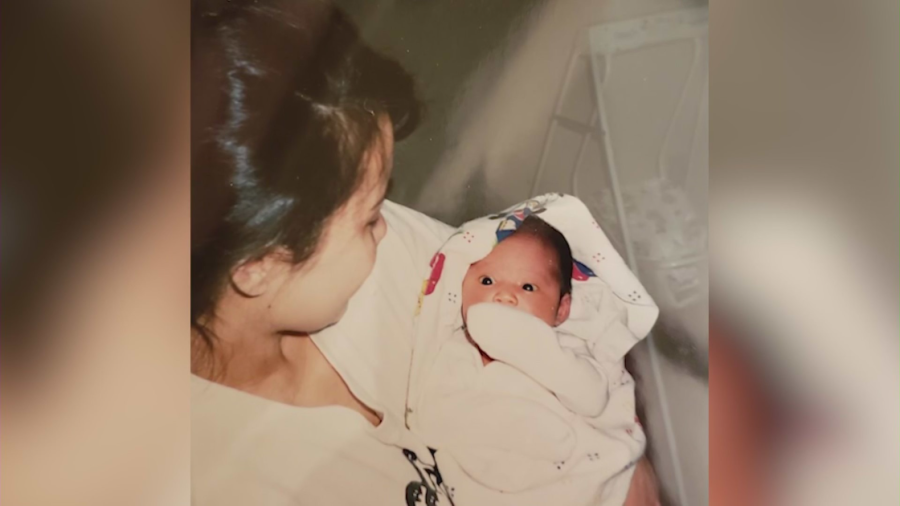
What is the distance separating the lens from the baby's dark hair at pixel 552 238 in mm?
788

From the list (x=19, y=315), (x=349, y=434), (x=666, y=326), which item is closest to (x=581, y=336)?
(x=666, y=326)

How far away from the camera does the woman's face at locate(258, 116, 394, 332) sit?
2.68ft

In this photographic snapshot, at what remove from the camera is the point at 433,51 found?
0.83 meters

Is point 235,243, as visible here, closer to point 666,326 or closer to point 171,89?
point 171,89

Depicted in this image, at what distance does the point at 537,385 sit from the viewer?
2.51 ft

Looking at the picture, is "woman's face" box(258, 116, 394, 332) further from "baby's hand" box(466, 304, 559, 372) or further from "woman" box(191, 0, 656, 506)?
"baby's hand" box(466, 304, 559, 372)

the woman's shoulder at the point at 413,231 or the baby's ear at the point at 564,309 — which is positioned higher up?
the woman's shoulder at the point at 413,231

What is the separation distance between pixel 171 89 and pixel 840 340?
953 millimetres

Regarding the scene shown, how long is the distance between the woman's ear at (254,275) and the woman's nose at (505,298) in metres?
0.31

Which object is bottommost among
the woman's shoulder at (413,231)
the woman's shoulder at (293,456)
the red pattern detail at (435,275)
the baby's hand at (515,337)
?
the woman's shoulder at (293,456)

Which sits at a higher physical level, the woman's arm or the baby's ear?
the baby's ear

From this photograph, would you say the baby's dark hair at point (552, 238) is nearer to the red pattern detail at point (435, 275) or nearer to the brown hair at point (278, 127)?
the red pattern detail at point (435, 275)

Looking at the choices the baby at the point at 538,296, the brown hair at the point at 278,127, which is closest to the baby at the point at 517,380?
the baby at the point at 538,296

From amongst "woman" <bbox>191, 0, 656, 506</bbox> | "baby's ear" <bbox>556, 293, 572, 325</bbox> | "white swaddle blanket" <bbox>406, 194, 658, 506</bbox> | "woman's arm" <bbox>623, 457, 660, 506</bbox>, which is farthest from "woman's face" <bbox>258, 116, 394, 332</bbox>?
"woman's arm" <bbox>623, 457, 660, 506</bbox>
